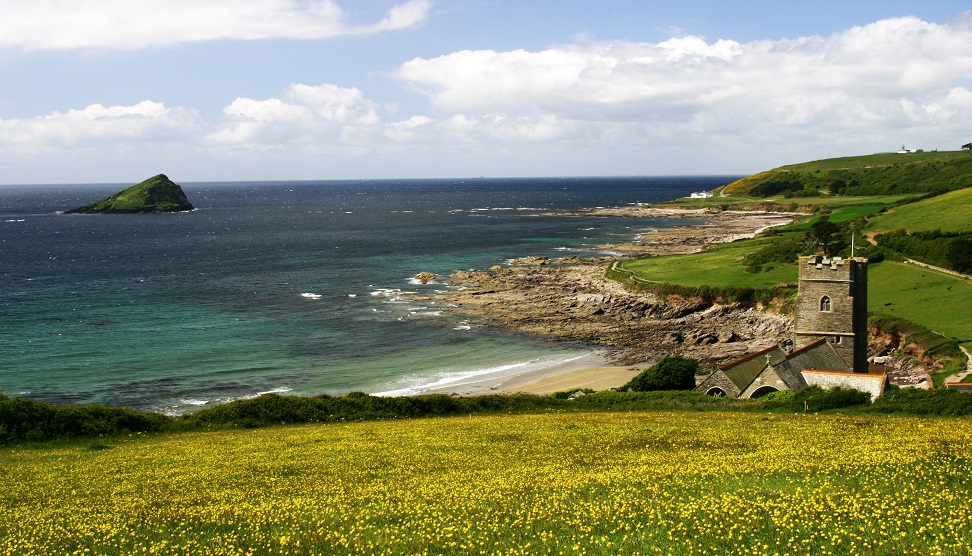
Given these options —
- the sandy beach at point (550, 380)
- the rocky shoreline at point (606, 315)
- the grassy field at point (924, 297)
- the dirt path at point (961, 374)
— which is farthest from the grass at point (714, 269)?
the dirt path at point (961, 374)

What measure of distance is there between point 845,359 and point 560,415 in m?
18.2

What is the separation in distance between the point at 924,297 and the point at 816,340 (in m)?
27.2

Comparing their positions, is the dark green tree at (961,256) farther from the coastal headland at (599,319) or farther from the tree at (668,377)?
the tree at (668,377)

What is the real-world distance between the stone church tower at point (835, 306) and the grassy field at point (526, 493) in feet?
48.1

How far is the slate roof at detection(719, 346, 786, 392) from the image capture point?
1576 inches

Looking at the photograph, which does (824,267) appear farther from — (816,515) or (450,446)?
(816,515)

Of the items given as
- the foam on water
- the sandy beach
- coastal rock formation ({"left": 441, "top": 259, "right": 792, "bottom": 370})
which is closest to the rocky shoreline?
coastal rock formation ({"left": 441, "top": 259, "right": 792, "bottom": 370})

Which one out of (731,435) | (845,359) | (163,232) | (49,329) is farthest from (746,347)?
(163,232)

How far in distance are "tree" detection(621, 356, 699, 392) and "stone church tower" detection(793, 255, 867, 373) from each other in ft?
20.8

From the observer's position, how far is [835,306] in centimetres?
4250

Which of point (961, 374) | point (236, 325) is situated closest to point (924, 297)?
point (961, 374)

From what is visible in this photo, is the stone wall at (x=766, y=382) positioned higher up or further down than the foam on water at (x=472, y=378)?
higher up

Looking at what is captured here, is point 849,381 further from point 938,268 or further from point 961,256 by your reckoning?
point 938,268

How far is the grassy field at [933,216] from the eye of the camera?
92.9 meters
